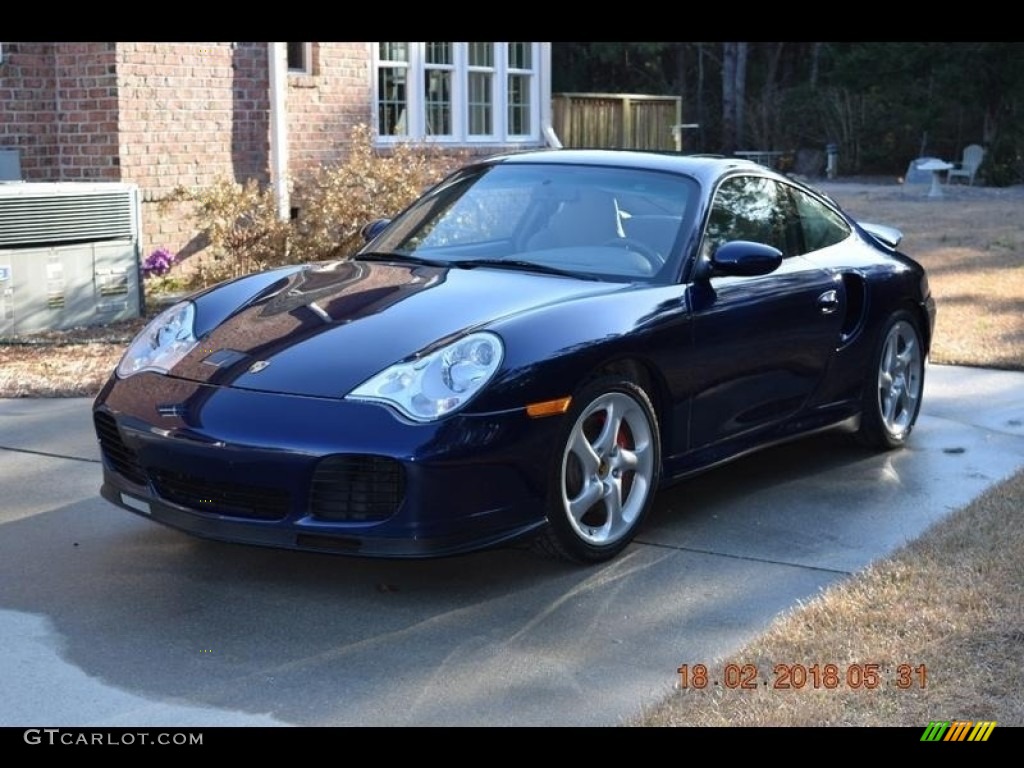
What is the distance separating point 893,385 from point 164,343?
11.6 feet

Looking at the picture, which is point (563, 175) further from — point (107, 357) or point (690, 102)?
point (690, 102)

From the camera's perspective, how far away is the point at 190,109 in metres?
12.5

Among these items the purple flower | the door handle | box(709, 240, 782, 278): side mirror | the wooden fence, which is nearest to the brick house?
the purple flower

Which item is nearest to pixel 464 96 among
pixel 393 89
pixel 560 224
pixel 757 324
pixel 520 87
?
pixel 393 89

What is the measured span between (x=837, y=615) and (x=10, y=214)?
22.7ft

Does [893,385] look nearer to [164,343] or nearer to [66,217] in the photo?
[164,343]

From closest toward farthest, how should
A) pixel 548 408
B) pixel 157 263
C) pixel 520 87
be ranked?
pixel 548 408, pixel 157 263, pixel 520 87

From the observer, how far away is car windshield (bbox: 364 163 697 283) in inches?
216

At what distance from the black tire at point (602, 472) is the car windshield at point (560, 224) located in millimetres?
618

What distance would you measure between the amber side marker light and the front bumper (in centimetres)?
3

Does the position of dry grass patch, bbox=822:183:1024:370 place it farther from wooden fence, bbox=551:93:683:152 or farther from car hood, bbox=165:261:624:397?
car hood, bbox=165:261:624:397

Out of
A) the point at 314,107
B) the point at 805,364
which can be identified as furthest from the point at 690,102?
the point at 805,364
